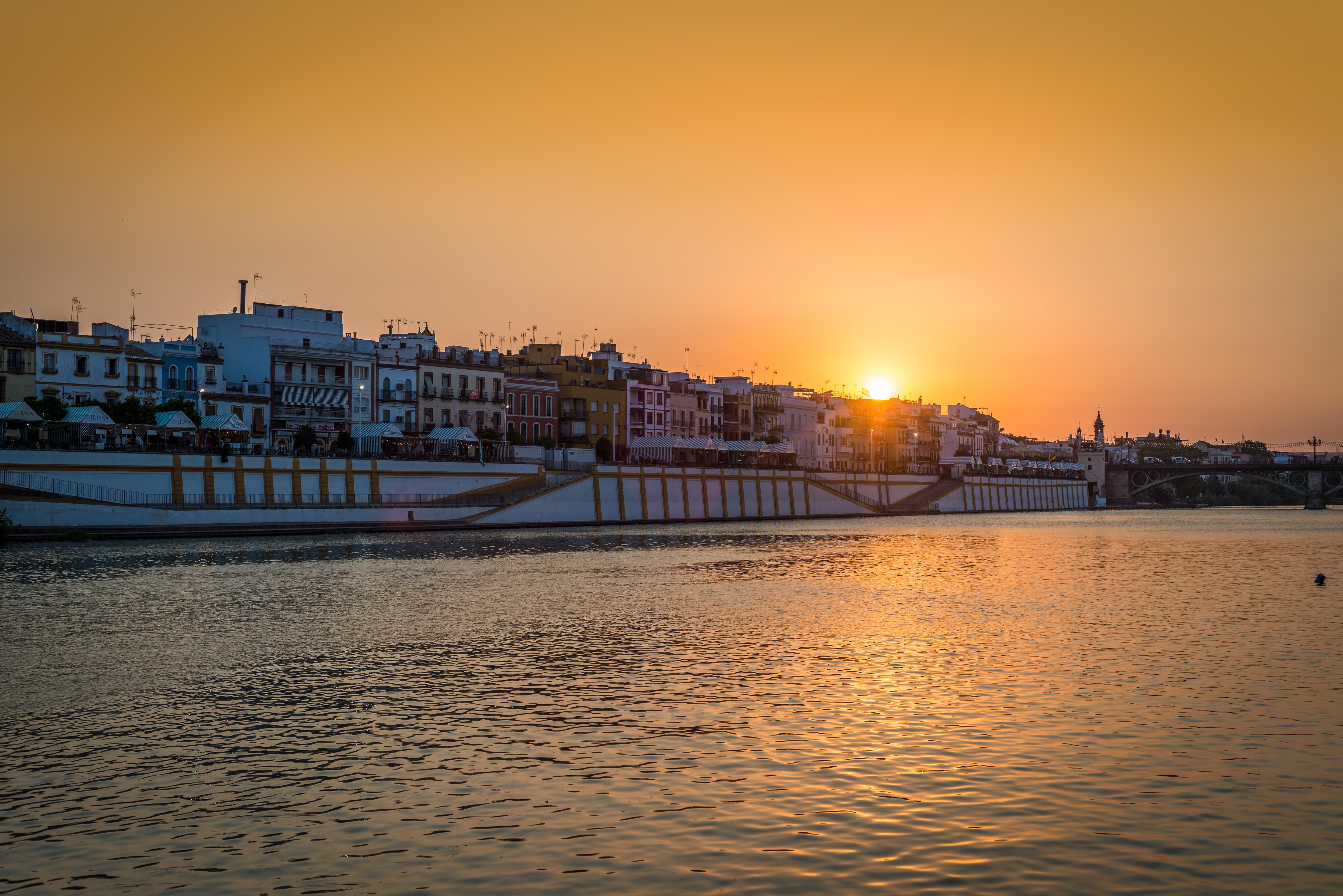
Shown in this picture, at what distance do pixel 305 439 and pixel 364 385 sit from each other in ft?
46.1

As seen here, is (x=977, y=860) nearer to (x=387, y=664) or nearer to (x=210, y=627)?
(x=387, y=664)

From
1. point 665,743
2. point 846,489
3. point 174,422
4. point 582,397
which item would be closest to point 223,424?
point 174,422

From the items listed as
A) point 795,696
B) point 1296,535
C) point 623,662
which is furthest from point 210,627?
point 1296,535

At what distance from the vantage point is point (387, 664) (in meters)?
27.0

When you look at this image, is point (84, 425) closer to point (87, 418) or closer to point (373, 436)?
point (87, 418)

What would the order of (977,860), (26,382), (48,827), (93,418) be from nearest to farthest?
(977,860) < (48,827) < (93,418) < (26,382)

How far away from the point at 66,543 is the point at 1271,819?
61.6 m

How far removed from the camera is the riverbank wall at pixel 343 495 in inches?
2621

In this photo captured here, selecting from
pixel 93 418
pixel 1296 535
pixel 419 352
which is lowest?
pixel 1296 535

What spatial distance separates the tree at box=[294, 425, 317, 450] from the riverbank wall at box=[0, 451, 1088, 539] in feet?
27.6

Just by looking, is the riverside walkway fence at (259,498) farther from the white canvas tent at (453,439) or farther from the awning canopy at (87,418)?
the white canvas tent at (453,439)

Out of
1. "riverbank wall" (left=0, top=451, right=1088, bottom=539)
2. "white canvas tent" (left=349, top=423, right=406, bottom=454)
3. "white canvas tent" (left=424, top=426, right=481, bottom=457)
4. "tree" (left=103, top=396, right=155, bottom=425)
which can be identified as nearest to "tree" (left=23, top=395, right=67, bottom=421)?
"tree" (left=103, top=396, right=155, bottom=425)

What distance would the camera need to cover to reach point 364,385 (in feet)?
344

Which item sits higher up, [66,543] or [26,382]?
[26,382]
